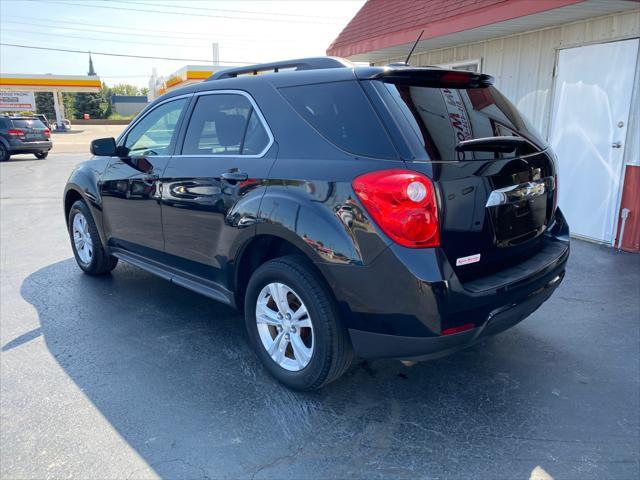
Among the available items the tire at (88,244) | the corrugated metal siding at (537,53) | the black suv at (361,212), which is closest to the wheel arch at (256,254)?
the black suv at (361,212)

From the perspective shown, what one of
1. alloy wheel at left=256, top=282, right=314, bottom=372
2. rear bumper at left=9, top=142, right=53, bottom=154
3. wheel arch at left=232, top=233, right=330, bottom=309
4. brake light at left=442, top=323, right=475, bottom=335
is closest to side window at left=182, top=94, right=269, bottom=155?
wheel arch at left=232, top=233, right=330, bottom=309

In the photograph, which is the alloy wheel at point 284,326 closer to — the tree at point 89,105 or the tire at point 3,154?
the tire at point 3,154

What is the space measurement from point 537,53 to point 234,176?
5785 mm

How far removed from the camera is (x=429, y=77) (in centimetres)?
286

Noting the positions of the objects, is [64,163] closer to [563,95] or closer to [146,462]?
[563,95]

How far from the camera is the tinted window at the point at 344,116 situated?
2621 mm

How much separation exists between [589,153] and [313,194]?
5301 mm

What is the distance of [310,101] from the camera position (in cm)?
300

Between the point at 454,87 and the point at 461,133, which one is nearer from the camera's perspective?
the point at 461,133

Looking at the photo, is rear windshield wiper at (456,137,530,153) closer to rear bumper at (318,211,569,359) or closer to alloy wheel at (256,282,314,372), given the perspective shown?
rear bumper at (318,211,569,359)

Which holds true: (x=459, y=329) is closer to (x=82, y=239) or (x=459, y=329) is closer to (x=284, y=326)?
(x=284, y=326)

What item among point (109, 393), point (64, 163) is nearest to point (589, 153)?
point (109, 393)

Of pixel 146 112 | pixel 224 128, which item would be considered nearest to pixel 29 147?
pixel 146 112

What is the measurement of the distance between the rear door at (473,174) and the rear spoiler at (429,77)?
0.03 metres
